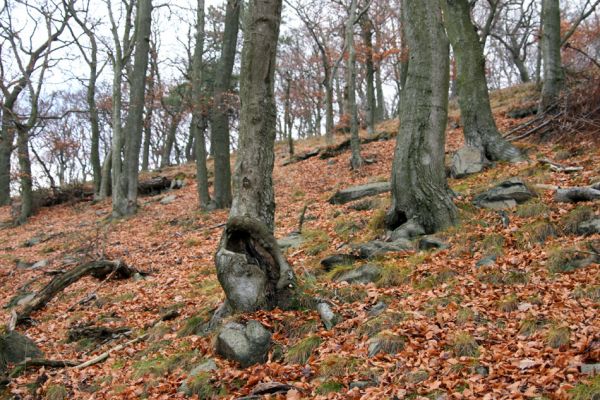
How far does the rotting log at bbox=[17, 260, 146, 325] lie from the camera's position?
8219 mm

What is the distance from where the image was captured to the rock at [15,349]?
20.4ft

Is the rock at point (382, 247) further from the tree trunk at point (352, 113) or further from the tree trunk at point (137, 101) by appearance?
the tree trunk at point (137, 101)

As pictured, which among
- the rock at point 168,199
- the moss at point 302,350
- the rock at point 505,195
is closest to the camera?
the moss at point 302,350

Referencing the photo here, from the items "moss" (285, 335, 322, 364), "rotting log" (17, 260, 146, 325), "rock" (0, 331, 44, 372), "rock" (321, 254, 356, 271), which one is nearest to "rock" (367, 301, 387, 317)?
"moss" (285, 335, 322, 364)

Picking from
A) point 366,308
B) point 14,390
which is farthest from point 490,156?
point 14,390

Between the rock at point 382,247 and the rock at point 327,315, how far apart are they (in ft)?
5.37

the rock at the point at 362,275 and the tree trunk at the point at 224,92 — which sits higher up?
the tree trunk at the point at 224,92

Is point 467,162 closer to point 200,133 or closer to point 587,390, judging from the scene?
point 587,390

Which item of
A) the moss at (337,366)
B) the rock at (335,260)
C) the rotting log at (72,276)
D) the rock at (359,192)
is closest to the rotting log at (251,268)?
the moss at (337,366)

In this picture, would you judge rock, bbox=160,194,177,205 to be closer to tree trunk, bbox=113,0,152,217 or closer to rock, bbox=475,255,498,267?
tree trunk, bbox=113,0,152,217

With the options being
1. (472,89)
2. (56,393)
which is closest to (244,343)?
(56,393)

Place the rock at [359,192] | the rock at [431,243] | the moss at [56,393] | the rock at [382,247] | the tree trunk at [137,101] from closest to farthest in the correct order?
the moss at [56,393] < the rock at [431,243] < the rock at [382,247] < the rock at [359,192] < the tree trunk at [137,101]

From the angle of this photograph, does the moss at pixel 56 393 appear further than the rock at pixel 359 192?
No

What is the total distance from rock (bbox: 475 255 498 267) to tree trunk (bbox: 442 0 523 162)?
16.4 feet
